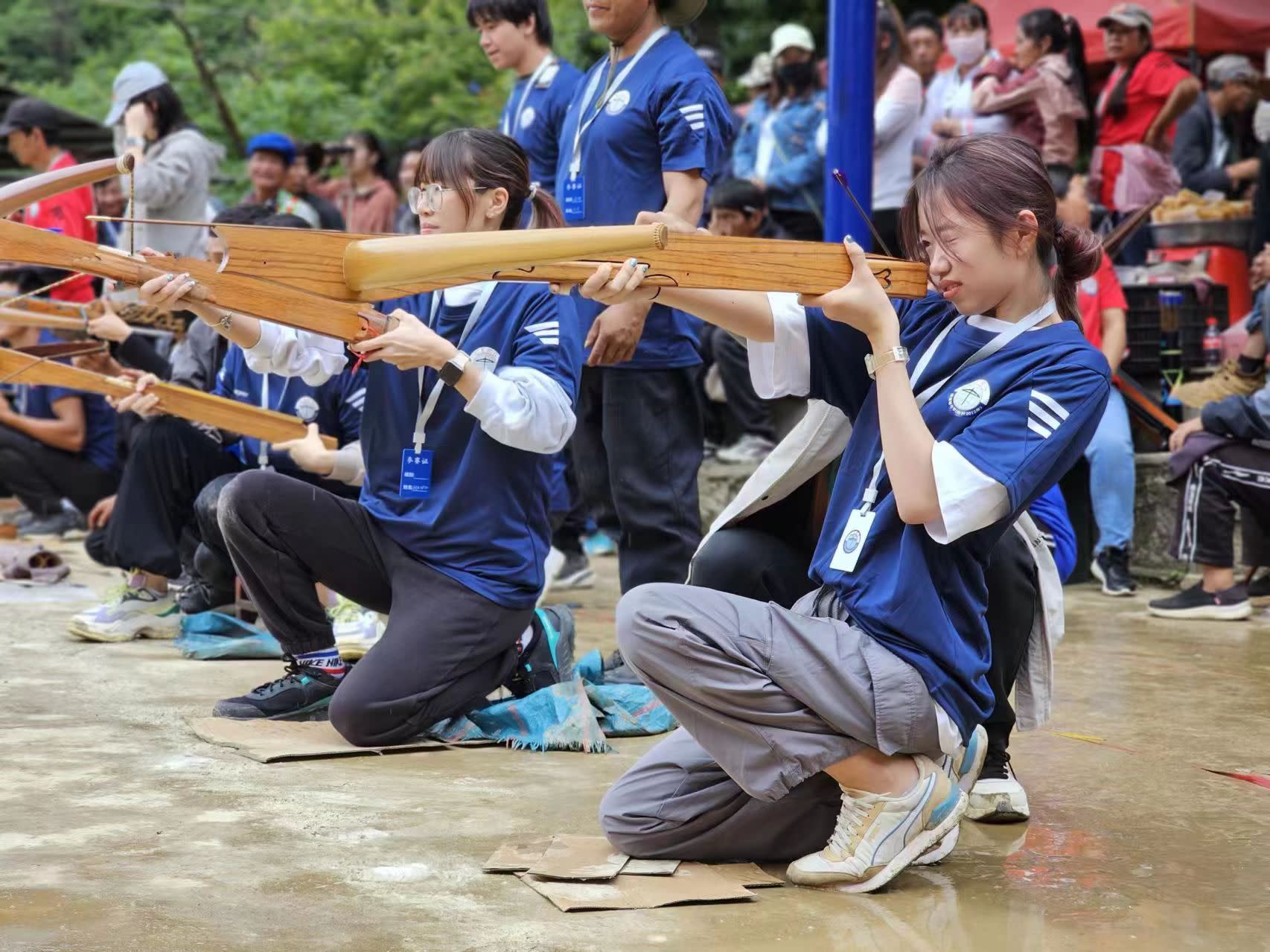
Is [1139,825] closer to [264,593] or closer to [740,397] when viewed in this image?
[264,593]

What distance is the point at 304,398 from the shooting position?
484cm

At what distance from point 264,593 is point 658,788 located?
4.86 feet

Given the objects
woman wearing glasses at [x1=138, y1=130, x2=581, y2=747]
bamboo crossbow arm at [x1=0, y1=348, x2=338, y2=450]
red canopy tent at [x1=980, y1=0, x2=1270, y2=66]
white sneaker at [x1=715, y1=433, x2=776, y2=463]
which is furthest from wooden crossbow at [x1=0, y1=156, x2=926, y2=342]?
red canopy tent at [x1=980, y1=0, x2=1270, y2=66]

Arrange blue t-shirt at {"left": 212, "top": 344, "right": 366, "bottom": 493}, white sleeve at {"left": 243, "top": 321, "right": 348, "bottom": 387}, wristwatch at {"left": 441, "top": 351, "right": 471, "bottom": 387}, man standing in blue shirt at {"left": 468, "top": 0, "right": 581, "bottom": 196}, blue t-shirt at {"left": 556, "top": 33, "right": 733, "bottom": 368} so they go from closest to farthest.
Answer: wristwatch at {"left": 441, "top": 351, "right": 471, "bottom": 387} → white sleeve at {"left": 243, "top": 321, "right": 348, "bottom": 387} → blue t-shirt at {"left": 556, "top": 33, "right": 733, "bottom": 368} → blue t-shirt at {"left": 212, "top": 344, "right": 366, "bottom": 493} → man standing in blue shirt at {"left": 468, "top": 0, "right": 581, "bottom": 196}

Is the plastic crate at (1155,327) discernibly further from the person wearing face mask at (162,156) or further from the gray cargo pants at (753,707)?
the gray cargo pants at (753,707)

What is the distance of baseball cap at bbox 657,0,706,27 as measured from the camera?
14.6 feet

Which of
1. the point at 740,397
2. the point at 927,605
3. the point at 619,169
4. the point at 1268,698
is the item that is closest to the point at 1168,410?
the point at 740,397

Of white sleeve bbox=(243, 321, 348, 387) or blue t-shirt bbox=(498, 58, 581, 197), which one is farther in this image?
blue t-shirt bbox=(498, 58, 581, 197)

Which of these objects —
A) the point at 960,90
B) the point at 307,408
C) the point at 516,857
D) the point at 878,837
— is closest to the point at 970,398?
the point at 878,837

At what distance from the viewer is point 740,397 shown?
769 centimetres

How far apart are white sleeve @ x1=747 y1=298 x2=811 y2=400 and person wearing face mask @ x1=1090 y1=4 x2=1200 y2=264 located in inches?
209

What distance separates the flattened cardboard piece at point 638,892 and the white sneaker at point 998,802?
0.67 m

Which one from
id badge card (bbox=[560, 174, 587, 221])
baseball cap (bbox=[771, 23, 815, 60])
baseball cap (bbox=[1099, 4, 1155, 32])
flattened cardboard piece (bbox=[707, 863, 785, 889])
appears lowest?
flattened cardboard piece (bbox=[707, 863, 785, 889])

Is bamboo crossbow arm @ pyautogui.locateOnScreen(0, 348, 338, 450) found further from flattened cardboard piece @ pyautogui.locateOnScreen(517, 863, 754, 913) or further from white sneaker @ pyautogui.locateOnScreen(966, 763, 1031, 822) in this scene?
white sneaker @ pyautogui.locateOnScreen(966, 763, 1031, 822)
